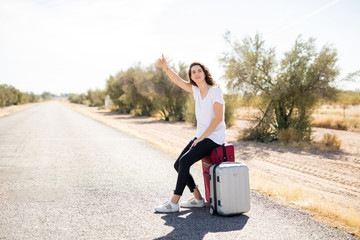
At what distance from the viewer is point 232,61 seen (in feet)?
46.1

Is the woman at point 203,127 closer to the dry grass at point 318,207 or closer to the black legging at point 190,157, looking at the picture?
the black legging at point 190,157

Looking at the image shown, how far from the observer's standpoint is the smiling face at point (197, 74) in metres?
4.30

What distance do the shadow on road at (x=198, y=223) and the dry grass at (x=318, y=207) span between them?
973 millimetres

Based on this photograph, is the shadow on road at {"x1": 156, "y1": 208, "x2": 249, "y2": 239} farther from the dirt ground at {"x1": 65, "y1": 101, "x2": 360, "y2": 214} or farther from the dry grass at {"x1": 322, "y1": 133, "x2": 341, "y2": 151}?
the dry grass at {"x1": 322, "y1": 133, "x2": 341, "y2": 151}

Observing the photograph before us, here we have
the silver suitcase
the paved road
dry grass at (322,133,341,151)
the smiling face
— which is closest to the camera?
the paved road

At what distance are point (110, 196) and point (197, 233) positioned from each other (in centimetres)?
197

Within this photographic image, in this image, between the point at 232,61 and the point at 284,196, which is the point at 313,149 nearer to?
the point at 232,61

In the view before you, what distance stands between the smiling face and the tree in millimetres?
9262

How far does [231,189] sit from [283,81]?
9933 millimetres

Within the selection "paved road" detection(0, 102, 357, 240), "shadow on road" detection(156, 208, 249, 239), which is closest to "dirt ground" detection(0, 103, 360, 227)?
"paved road" detection(0, 102, 357, 240)

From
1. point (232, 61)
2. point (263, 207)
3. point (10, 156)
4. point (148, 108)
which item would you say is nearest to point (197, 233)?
point (263, 207)

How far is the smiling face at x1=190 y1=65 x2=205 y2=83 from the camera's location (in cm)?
430

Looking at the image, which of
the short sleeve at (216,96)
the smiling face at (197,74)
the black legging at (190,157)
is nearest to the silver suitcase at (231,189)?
the black legging at (190,157)

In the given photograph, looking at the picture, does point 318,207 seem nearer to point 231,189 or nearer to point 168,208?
point 231,189
